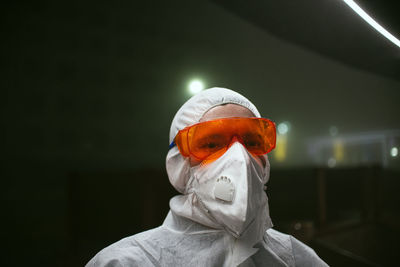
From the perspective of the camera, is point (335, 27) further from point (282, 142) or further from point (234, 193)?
point (234, 193)

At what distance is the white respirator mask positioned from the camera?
2.74 feet

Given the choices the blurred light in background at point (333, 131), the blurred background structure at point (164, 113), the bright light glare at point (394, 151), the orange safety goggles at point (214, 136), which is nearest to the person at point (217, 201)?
the orange safety goggles at point (214, 136)

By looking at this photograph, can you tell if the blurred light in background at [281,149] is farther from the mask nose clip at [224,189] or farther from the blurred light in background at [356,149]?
the mask nose clip at [224,189]

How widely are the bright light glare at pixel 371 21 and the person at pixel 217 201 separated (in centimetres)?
56

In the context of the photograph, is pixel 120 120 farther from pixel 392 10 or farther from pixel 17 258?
pixel 392 10

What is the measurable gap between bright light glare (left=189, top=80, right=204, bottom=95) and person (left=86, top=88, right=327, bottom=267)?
57 cm

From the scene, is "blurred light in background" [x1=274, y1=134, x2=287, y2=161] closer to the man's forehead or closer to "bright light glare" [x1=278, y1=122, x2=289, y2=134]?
"bright light glare" [x1=278, y1=122, x2=289, y2=134]

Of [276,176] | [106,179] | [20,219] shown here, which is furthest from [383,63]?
[20,219]

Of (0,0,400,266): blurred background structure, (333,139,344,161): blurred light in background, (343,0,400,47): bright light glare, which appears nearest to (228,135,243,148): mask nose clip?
(0,0,400,266): blurred background structure

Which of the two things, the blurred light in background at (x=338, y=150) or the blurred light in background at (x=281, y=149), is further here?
the blurred light in background at (x=281, y=149)

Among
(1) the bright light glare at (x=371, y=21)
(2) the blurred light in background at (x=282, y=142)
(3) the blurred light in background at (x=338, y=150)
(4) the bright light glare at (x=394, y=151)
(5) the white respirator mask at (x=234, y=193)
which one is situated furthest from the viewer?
(2) the blurred light in background at (x=282, y=142)

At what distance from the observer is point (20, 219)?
1.47 meters

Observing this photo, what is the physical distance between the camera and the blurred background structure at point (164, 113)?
4.67ft

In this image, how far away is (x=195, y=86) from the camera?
171cm
